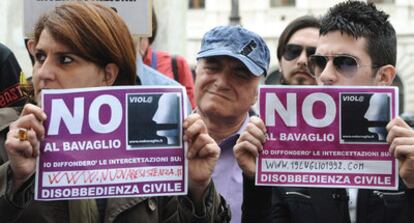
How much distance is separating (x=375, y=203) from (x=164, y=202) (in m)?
0.69

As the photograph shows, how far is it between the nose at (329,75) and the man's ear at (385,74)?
0.17 meters

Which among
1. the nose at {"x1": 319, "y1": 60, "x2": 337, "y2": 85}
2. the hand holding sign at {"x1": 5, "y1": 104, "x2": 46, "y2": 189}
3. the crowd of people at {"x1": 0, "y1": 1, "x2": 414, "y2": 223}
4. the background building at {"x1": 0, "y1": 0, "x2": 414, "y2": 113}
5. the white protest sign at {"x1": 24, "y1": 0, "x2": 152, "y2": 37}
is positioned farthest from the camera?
the background building at {"x1": 0, "y1": 0, "x2": 414, "y2": 113}

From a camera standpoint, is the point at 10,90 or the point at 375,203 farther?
the point at 10,90

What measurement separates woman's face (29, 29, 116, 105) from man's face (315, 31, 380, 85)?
83cm

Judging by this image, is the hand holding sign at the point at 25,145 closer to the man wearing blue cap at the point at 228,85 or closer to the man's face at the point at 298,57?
the man wearing blue cap at the point at 228,85

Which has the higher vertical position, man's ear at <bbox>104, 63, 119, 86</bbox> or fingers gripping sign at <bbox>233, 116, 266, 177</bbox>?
man's ear at <bbox>104, 63, 119, 86</bbox>

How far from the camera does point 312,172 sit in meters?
2.93

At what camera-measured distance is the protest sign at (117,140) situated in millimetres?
2748

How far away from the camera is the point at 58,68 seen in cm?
281

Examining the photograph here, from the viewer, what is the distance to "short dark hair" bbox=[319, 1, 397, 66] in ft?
10.5

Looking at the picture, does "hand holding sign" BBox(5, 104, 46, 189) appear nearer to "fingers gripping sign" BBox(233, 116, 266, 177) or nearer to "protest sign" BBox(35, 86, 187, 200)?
"protest sign" BBox(35, 86, 187, 200)

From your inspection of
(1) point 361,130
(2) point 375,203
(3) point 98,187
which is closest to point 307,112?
(1) point 361,130

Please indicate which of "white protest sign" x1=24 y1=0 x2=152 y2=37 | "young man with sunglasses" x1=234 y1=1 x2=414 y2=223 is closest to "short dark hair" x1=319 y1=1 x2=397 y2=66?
"young man with sunglasses" x1=234 y1=1 x2=414 y2=223

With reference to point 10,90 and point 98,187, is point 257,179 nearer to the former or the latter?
point 98,187
